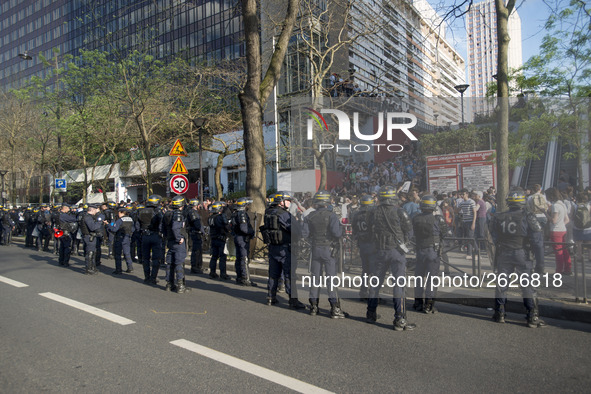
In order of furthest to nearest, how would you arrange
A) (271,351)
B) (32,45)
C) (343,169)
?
(32,45) < (343,169) < (271,351)

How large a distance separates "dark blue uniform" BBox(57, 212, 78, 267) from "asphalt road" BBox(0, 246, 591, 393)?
5046 mm

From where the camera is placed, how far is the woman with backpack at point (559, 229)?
271 inches

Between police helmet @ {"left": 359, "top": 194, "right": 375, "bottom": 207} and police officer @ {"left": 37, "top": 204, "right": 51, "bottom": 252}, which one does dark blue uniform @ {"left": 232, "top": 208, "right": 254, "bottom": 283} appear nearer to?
police helmet @ {"left": 359, "top": 194, "right": 375, "bottom": 207}

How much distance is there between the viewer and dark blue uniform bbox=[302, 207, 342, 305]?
6.81 metres

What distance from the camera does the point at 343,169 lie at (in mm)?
8023

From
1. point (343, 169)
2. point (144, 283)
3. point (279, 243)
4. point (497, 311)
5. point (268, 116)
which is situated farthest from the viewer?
point (268, 116)

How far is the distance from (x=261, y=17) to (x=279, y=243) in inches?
674

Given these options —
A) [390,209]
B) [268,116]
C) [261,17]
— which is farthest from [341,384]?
[268,116]

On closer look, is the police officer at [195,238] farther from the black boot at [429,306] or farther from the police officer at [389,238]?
the black boot at [429,306]

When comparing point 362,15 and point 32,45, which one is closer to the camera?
point 362,15

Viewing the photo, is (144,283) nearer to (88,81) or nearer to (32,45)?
(88,81)

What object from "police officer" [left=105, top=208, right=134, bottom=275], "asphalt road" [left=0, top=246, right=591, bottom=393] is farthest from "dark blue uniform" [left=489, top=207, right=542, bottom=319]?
"police officer" [left=105, top=208, right=134, bottom=275]

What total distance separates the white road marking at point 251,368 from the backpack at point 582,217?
21.1ft

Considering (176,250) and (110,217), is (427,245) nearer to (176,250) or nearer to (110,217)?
(176,250)
